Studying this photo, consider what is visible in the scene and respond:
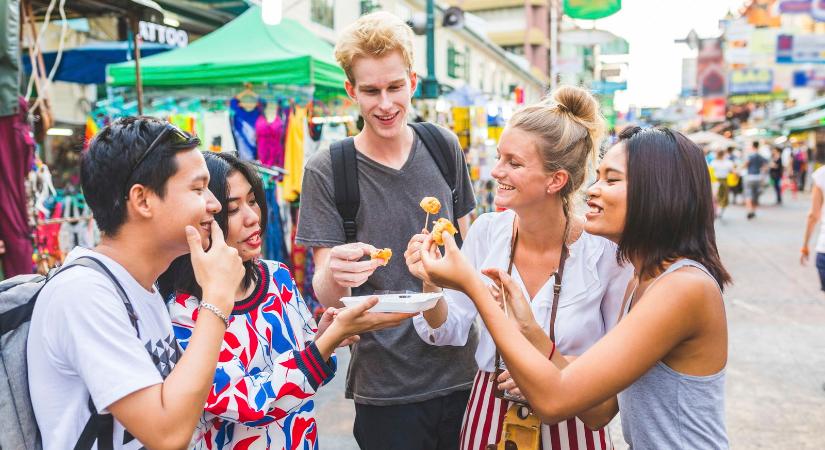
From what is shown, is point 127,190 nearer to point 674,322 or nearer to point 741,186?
point 674,322

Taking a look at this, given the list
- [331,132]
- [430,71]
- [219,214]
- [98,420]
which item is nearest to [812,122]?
[430,71]

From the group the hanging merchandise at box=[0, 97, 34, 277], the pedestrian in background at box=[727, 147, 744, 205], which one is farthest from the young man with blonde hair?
the pedestrian in background at box=[727, 147, 744, 205]

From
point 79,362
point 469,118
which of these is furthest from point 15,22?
point 469,118

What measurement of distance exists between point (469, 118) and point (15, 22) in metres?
7.18

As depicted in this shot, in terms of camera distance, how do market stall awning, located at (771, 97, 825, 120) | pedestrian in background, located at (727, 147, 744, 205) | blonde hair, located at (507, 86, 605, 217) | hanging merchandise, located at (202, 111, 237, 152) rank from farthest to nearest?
market stall awning, located at (771, 97, 825, 120), pedestrian in background, located at (727, 147, 744, 205), hanging merchandise, located at (202, 111, 237, 152), blonde hair, located at (507, 86, 605, 217)

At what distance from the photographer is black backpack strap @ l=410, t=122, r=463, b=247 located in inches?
101

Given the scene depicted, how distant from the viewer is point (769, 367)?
567 cm

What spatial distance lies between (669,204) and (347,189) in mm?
1140

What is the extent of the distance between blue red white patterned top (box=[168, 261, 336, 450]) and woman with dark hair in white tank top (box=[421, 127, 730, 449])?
51 cm

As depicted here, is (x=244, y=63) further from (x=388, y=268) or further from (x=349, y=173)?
(x=388, y=268)

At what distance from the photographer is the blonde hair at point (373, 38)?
2.28 meters

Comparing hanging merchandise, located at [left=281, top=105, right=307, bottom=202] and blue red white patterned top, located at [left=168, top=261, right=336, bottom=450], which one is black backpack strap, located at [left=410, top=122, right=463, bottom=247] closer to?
blue red white patterned top, located at [left=168, top=261, right=336, bottom=450]

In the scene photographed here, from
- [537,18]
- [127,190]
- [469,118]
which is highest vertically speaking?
[537,18]

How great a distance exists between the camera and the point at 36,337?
4.62ft
